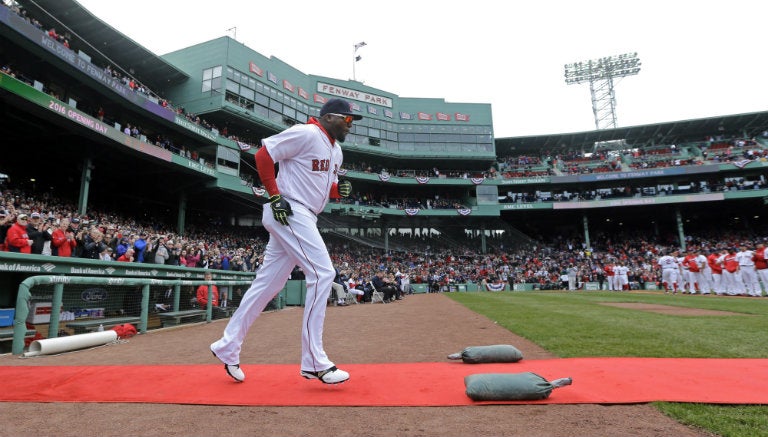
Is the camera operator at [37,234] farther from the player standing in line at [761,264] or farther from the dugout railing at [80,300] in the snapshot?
the player standing in line at [761,264]

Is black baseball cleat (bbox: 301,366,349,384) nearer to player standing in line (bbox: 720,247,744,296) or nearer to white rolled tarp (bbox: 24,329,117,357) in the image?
white rolled tarp (bbox: 24,329,117,357)

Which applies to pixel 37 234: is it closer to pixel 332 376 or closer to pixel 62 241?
pixel 62 241

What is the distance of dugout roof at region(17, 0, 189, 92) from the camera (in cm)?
2091

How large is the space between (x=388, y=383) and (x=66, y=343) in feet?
14.0

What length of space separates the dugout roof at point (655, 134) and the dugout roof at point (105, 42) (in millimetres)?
32543

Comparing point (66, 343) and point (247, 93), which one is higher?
point (247, 93)

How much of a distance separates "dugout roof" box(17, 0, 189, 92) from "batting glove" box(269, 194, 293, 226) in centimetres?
2226

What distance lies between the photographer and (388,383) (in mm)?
2938

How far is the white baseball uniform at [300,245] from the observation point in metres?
3.12

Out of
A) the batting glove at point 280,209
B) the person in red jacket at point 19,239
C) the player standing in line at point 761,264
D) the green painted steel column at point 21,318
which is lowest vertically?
the green painted steel column at point 21,318

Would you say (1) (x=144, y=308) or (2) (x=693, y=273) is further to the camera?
(2) (x=693, y=273)

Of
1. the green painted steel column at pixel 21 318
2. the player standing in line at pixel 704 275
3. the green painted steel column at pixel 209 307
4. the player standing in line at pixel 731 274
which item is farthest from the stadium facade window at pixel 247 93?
the player standing in line at pixel 731 274

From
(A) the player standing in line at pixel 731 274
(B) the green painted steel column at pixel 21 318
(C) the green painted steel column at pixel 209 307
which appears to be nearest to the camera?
(B) the green painted steel column at pixel 21 318

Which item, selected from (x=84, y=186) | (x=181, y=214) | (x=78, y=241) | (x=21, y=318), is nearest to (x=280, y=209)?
(x=21, y=318)
